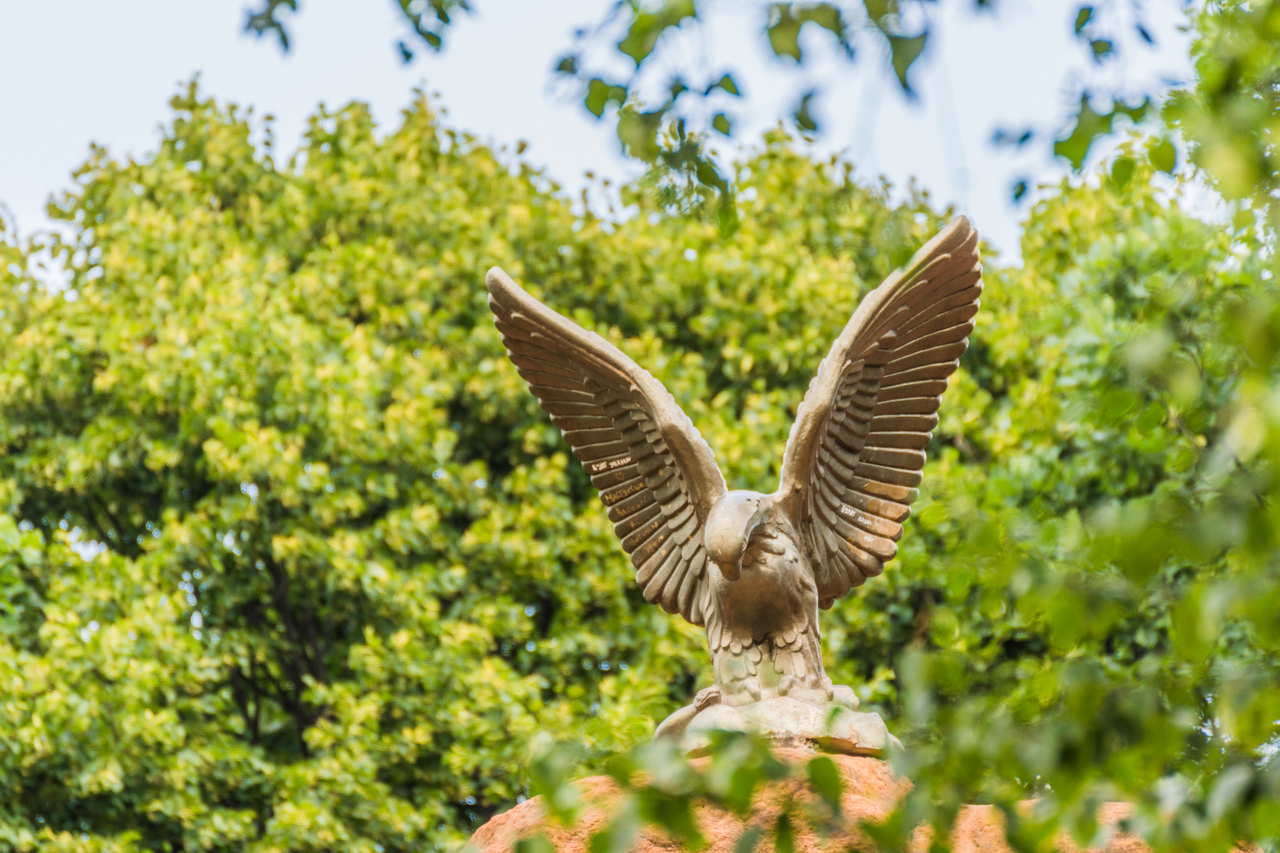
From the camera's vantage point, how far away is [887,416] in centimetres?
464

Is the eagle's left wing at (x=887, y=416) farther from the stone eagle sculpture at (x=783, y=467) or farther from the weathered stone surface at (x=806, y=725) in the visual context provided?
the weathered stone surface at (x=806, y=725)

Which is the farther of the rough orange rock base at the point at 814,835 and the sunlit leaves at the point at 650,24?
the rough orange rock base at the point at 814,835

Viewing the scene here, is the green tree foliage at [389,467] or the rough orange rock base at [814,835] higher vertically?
the green tree foliage at [389,467]

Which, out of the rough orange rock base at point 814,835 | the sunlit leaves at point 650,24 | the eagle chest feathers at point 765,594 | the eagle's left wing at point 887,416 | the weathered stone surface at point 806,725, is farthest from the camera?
the eagle's left wing at point 887,416

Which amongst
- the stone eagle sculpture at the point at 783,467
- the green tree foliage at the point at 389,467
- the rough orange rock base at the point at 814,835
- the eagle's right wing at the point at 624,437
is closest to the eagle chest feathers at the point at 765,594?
the stone eagle sculpture at the point at 783,467

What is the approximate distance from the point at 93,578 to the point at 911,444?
566cm

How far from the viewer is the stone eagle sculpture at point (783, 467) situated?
14.1 ft

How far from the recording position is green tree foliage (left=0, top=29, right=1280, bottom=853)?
7.69 m

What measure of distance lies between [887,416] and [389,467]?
5133 millimetres

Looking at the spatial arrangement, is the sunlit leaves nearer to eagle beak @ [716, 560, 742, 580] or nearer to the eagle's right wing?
eagle beak @ [716, 560, 742, 580]

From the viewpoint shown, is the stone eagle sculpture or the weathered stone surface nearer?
the weathered stone surface

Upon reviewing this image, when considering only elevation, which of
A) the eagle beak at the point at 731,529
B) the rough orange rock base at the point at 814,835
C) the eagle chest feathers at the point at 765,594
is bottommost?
the rough orange rock base at the point at 814,835

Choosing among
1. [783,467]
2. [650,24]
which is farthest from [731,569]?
[650,24]

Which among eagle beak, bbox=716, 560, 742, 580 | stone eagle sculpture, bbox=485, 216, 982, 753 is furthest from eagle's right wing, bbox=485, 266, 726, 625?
eagle beak, bbox=716, 560, 742, 580
